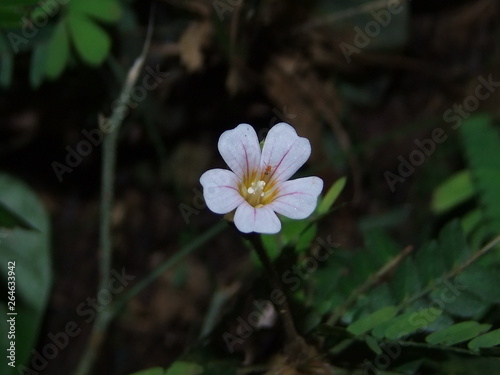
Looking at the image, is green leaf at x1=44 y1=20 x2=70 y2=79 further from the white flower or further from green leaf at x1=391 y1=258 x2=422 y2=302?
green leaf at x1=391 y1=258 x2=422 y2=302

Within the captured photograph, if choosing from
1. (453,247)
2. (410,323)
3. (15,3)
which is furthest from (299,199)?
(15,3)

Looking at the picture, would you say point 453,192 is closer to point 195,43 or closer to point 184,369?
point 195,43

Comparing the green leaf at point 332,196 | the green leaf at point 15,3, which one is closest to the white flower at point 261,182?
the green leaf at point 332,196

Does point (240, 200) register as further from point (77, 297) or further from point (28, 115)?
point (28, 115)

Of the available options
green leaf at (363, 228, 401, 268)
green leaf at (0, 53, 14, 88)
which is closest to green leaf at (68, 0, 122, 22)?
green leaf at (0, 53, 14, 88)

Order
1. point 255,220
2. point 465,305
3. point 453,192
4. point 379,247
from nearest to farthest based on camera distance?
Result: 1. point 255,220
2. point 465,305
3. point 379,247
4. point 453,192

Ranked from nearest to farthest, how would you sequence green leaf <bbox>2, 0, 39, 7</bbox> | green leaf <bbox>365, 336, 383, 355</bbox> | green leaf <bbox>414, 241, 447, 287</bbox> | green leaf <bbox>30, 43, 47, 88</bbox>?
green leaf <bbox>365, 336, 383, 355</bbox> < green leaf <bbox>414, 241, 447, 287</bbox> < green leaf <bbox>2, 0, 39, 7</bbox> < green leaf <bbox>30, 43, 47, 88</bbox>

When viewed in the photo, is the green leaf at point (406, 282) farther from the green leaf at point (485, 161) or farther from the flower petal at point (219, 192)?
the flower petal at point (219, 192)
